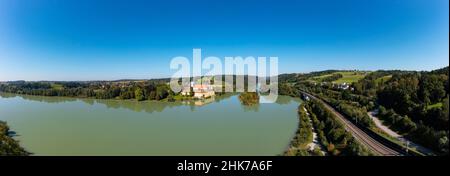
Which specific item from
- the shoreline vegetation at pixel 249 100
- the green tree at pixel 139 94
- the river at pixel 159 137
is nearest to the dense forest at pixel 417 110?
the river at pixel 159 137

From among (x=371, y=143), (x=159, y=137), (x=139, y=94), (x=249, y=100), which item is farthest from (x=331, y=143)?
(x=139, y=94)

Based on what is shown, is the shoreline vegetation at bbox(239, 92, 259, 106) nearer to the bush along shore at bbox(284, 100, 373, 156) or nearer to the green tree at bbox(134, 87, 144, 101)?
the bush along shore at bbox(284, 100, 373, 156)

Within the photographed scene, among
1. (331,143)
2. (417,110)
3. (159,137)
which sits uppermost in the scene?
(417,110)

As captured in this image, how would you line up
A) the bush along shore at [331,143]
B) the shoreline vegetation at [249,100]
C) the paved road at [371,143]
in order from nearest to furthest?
the bush along shore at [331,143] → the paved road at [371,143] → the shoreline vegetation at [249,100]

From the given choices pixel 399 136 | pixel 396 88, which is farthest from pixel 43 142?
pixel 396 88

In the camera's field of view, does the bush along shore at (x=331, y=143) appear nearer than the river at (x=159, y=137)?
Yes

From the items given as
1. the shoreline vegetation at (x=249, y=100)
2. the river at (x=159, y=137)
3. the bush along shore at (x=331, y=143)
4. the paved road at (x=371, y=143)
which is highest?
the shoreline vegetation at (x=249, y=100)

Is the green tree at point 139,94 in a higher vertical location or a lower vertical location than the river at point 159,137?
higher

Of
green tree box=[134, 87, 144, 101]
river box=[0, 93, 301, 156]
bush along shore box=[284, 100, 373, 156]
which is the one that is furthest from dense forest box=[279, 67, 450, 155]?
green tree box=[134, 87, 144, 101]

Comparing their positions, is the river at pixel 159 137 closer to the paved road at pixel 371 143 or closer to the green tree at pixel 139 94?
the paved road at pixel 371 143

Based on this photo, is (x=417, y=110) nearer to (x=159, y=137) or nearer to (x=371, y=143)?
(x=371, y=143)

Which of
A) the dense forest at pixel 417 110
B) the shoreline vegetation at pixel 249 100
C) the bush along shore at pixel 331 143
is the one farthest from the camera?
the shoreline vegetation at pixel 249 100
